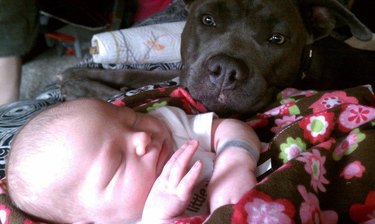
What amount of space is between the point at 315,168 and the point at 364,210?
5.2 inches

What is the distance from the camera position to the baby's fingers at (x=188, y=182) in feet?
2.78

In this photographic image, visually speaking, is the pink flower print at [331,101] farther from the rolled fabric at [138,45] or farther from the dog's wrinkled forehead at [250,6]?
the rolled fabric at [138,45]

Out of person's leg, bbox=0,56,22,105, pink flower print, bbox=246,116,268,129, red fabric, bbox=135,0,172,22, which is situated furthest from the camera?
red fabric, bbox=135,0,172,22

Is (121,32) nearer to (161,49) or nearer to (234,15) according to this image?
(161,49)

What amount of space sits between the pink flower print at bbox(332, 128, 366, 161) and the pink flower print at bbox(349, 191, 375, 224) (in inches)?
4.7

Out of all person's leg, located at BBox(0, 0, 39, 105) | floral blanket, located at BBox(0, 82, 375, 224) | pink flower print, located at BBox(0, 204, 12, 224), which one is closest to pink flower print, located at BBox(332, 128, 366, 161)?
floral blanket, located at BBox(0, 82, 375, 224)

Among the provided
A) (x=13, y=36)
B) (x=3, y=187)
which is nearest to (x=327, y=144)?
(x=3, y=187)

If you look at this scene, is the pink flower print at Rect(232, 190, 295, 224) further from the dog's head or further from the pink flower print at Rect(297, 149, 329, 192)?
the dog's head

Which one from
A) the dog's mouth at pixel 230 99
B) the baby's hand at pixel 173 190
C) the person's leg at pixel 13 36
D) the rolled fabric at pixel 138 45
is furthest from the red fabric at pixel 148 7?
the baby's hand at pixel 173 190

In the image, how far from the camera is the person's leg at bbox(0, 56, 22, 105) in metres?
2.06

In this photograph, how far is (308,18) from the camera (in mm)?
1609

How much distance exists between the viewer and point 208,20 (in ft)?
5.00

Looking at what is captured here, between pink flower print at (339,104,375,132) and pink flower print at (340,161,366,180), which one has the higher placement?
pink flower print at (339,104,375,132)

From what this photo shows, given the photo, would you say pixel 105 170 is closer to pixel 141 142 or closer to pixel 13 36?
pixel 141 142
